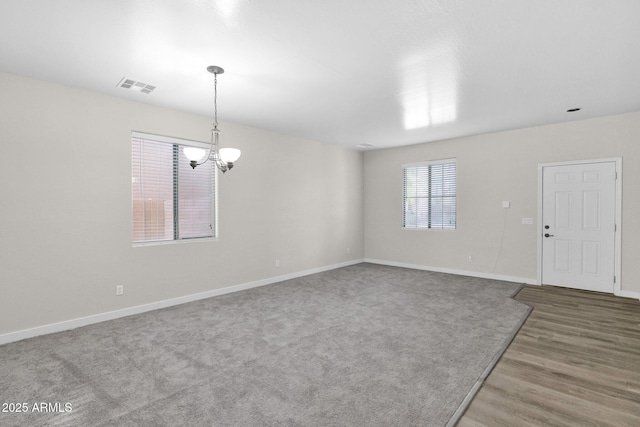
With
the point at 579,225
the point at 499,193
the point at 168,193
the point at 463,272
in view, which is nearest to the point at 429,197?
the point at 499,193

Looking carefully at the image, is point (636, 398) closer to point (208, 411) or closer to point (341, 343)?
point (341, 343)

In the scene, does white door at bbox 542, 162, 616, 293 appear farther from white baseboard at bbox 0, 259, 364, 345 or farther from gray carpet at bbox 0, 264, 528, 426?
white baseboard at bbox 0, 259, 364, 345

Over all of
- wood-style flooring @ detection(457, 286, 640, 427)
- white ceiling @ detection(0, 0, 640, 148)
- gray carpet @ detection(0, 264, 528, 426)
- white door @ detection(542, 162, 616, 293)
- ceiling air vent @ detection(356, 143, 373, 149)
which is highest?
ceiling air vent @ detection(356, 143, 373, 149)

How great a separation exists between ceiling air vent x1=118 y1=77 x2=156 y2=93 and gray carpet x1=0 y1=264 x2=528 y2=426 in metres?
2.72

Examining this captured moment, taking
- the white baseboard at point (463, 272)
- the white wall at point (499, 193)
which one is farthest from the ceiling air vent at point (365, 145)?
the white baseboard at point (463, 272)

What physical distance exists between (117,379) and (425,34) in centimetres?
364

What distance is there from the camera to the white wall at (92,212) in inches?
128

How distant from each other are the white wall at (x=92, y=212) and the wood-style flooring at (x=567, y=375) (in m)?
3.87

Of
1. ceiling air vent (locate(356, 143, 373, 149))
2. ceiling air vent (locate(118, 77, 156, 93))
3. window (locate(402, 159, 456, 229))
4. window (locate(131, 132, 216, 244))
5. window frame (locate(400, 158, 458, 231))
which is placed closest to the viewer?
ceiling air vent (locate(118, 77, 156, 93))

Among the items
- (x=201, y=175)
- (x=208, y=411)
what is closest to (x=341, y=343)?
(x=208, y=411)

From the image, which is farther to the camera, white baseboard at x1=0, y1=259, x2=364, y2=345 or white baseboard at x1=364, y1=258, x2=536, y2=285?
white baseboard at x1=364, y1=258, x2=536, y2=285

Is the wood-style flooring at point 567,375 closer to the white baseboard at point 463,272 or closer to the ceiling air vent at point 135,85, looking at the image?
the white baseboard at point 463,272

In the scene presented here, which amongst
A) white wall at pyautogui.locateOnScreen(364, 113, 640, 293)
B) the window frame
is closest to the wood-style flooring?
white wall at pyautogui.locateOnScreen(364, 113, 640, 293)

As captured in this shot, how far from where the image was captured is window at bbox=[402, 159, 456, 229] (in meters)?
6.43
